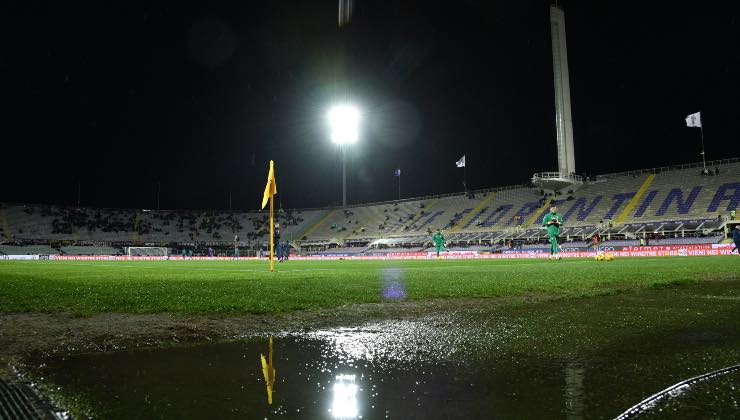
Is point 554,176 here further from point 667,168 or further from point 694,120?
point 694,120

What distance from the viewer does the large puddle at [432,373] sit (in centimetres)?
148

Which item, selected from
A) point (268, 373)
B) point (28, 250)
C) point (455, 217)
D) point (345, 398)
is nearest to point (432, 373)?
point (345, 398)

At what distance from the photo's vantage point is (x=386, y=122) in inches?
2406

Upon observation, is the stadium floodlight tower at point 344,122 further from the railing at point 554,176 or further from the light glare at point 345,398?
the light glare at point 345,398

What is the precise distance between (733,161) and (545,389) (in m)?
47.9

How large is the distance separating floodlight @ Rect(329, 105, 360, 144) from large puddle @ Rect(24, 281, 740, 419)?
52.9 meters

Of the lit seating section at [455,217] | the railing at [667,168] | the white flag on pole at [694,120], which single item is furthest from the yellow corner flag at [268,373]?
the railing at [667,168]

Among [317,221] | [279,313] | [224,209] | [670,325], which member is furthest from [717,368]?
[224,209]

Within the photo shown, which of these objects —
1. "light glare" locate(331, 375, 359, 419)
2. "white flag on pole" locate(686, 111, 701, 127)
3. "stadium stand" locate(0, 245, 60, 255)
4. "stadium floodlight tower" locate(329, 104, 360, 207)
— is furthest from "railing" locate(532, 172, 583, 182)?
"stadium stand" locate(0, 245, 60, 255)

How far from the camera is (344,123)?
55188mm

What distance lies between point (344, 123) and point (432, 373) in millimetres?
54663

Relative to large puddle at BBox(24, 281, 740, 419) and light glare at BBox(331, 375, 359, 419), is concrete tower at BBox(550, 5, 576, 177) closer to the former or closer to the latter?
large puddle at BBox(24, 281, 740, 419)

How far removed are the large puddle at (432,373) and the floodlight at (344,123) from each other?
52.9 metres

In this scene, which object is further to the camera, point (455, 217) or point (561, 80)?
point (455, 217)
